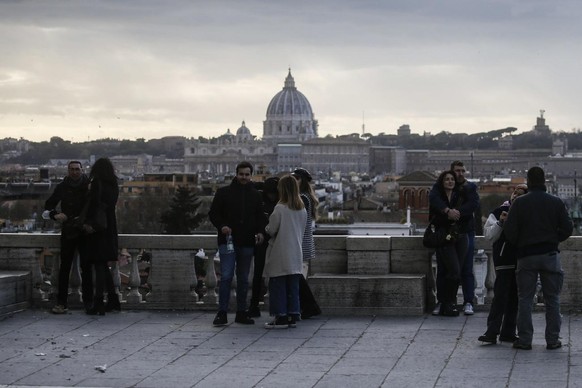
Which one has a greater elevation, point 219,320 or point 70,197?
point 70,197

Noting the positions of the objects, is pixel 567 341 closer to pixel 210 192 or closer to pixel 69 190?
pixel 69 190

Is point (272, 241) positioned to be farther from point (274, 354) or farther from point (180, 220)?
point (180, 220)

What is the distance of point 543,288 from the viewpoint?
36.7 ft

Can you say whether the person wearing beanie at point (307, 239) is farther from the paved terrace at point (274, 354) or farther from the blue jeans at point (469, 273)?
the blue jeans at point (469, 273)

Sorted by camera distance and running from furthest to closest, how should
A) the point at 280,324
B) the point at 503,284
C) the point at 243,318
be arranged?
the point at 243,318, the point at 280,324, the point at 503,284

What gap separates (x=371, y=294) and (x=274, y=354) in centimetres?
198

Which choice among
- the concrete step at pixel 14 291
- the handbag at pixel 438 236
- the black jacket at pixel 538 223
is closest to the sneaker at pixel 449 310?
the handbag at pixel 438 236

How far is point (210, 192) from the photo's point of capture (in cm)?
11862

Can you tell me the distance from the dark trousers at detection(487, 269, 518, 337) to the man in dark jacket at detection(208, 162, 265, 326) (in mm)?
2065

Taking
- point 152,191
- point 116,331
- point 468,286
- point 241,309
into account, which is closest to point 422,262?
point 468,286

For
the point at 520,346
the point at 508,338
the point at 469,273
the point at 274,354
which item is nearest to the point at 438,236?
the point at 469,273

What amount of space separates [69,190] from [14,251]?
2.86ft

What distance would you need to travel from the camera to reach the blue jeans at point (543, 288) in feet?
36.1

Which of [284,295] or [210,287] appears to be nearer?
[284,295]
